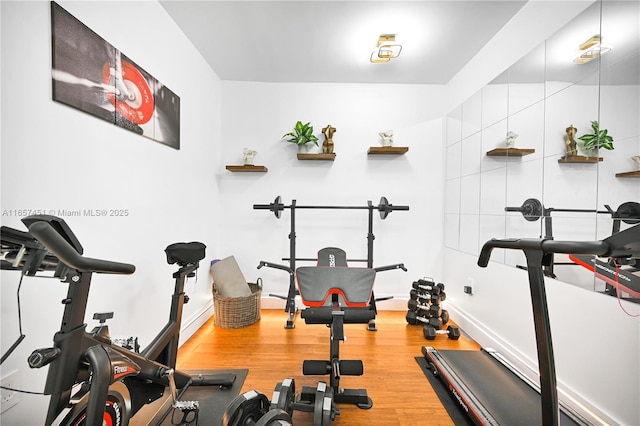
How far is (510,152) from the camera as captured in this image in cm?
236

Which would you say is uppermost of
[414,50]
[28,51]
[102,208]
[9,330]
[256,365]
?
[414,50]

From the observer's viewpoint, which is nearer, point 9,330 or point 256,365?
point 9,330

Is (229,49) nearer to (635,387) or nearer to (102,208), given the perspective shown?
(102,208)

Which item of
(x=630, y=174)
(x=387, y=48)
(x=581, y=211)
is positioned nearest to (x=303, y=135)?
(x=387, y=48)

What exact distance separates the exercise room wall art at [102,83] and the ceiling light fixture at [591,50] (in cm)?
290

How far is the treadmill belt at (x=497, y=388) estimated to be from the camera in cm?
155

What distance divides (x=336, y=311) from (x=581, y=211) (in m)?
1.64

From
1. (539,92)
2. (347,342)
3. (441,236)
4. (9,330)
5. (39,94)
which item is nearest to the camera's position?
(9,330)

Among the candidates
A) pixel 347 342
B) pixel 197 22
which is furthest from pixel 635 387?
pixel 197 22

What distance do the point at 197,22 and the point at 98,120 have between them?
142 cm

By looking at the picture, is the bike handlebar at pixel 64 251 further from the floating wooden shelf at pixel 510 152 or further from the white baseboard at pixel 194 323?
the floating wooden shelf at pixel 510 152

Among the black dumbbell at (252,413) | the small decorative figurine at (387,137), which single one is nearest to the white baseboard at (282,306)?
the small decorative figurine at (387,137)

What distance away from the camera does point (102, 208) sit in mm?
1697

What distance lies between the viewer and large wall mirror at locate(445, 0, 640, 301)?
1.48 m
